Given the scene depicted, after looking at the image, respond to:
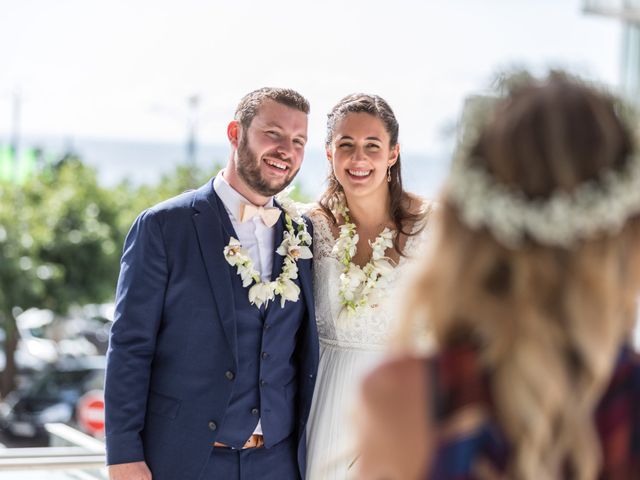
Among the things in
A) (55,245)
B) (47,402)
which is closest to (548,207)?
(47,402)

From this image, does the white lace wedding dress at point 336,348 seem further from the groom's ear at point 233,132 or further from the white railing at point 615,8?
the white railing at point 615,8

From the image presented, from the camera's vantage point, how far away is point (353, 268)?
3.11m

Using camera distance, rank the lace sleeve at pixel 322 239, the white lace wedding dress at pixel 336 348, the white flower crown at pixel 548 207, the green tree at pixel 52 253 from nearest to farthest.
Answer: the white flower crown at pixel 548 207, the white lace wedding dress at pixel 336 348, the lace sleeve at pixel 322 239, the green tree at pixel 52 253

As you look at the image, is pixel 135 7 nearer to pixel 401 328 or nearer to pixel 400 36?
pixel 400 36

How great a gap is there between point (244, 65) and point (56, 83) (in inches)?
388

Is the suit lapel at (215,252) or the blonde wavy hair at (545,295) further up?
the blonde wavy hair at (545,295)

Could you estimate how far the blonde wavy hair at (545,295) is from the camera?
50.6 inches

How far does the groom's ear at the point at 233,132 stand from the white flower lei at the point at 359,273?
0.45 meters

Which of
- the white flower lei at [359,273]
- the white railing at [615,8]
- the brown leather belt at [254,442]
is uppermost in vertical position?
the white railing at [615,8]

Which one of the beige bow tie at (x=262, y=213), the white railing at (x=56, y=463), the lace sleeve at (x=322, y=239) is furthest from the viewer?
the white railing at (x=56, y=463)

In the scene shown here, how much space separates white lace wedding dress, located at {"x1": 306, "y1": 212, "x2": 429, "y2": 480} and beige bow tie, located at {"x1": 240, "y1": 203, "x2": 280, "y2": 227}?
10.6 inches

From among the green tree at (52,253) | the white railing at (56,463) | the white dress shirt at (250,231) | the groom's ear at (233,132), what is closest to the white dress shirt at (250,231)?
the white dress shirt at (250,231)

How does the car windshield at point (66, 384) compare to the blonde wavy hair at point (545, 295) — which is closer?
the blonde wavy hair at point (545, 295)

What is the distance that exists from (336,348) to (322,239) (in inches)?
13.3
